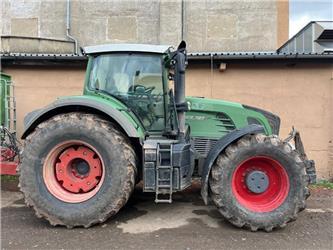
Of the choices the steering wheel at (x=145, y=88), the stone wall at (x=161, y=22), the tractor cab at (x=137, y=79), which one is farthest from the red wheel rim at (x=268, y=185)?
the stone wall at (x=161, y=22)

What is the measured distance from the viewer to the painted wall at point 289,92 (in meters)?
8.19

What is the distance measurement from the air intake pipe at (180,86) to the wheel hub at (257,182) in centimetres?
106

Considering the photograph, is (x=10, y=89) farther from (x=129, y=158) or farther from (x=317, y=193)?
(x=317, y=193)

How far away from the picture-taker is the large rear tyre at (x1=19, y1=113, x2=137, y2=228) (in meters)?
4.30

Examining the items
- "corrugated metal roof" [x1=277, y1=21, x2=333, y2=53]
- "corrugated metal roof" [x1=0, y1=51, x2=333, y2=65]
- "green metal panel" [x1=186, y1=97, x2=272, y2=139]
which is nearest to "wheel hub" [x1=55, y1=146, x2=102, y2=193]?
"green metal panel" [x1=186, y1=97, x2=272, y2=139]

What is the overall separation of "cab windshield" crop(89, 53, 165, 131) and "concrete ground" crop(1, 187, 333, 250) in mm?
1298

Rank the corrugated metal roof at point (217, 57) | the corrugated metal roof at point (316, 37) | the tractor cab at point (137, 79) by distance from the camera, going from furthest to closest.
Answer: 1. the corrugated metal roof at point (316, 37)
2. the corrugated metal roof at point (217, 57)
3. the tractor cab at point (137, 79)

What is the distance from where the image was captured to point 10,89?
832cm

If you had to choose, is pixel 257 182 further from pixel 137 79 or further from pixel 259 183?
pixel 137 79

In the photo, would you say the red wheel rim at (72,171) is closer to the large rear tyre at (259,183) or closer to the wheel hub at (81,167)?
the wheel hub at (81,167)

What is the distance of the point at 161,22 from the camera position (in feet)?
48.9

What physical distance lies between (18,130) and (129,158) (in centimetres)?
538

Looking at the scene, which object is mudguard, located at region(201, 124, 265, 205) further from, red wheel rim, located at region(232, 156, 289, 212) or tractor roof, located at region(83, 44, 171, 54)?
tractor roof, located at region(83, 44, 171, 54)

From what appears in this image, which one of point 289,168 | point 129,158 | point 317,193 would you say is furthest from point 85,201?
point 317,193
